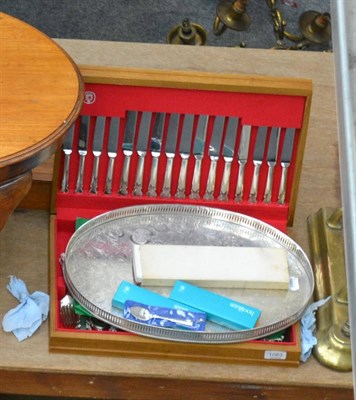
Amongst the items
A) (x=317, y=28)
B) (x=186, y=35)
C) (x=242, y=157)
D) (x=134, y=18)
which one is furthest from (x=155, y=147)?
(x=134, y=18)

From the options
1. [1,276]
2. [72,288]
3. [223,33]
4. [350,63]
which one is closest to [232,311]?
[72,288]

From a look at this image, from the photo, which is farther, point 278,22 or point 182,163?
point 278,22

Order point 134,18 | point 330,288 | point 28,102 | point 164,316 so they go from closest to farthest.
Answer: point 28,102
point 164,316
point 330,288
point 134,18

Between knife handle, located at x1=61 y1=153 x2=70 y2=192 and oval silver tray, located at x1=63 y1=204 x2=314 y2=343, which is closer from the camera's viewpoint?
oval silver tray, located at x1=63 y1=204 x2=314 y2=343

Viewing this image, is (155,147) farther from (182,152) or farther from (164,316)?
(164,316)

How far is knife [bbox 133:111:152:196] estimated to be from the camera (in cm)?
165

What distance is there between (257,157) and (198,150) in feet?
0.30

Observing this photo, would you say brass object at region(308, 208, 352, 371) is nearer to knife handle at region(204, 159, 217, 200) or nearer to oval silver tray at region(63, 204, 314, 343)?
oval silver tray at region(63, 204, 314, 343)

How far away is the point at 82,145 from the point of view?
1.66 m

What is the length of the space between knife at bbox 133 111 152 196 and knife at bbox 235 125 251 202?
14cm

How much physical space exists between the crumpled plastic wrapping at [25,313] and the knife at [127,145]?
0.23m

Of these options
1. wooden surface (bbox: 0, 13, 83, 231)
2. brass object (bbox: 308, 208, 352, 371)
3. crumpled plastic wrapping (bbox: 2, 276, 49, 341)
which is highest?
wooden surface (bbox: 0, 13, 83, 231)

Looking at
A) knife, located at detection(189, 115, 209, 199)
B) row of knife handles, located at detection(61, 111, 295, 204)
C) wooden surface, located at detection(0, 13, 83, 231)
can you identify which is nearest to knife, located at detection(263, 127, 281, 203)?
row of knife handles, located at detection(61, 111, 295, 204)

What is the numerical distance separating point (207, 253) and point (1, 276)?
0.31 m
